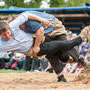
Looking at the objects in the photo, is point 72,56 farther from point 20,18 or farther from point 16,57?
point 16,57

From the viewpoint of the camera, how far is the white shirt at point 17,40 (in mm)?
4691

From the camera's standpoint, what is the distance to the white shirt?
4.69m

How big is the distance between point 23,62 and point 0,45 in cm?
618

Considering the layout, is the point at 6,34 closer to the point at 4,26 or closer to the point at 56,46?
the point at 4,26

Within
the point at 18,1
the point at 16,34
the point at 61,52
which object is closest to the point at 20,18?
the point at 16,34

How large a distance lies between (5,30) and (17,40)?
350 millimetres

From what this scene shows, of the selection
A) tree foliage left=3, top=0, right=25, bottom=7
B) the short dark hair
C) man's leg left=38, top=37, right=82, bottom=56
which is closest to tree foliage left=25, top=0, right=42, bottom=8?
tree foliage left=3, top=0, right=25, bottom=7

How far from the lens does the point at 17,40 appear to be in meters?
4.80

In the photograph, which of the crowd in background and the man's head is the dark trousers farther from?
the crowd in background

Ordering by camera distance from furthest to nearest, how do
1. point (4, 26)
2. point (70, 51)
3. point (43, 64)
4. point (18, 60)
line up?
point (18, 60) < point (43, 64) < point (70, 51) < point (4, 26)

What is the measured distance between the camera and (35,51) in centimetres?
494

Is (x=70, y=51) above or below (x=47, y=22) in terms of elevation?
below

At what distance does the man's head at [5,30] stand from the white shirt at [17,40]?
0.09 meters

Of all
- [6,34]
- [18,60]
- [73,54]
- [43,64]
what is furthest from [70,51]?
[18,60]
